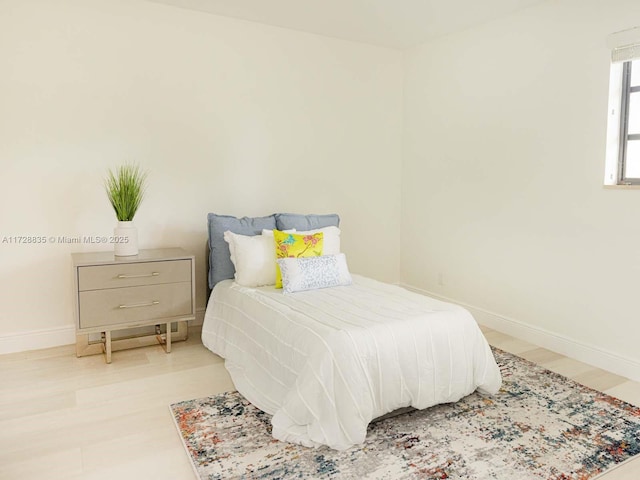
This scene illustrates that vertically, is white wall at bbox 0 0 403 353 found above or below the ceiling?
below

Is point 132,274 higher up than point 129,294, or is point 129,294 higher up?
point 132,274

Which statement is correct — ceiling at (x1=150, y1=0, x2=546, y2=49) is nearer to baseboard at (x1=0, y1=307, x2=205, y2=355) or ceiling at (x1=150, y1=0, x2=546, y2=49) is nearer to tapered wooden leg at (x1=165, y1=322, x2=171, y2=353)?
tapered wooden leg at (x1=165, y1=322, x2=171, y2=353)

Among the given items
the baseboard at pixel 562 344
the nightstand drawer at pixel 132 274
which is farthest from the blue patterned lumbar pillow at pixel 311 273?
the baseboard at pixel 562 344

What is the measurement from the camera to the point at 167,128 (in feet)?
12.2

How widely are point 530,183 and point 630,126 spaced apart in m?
0.74

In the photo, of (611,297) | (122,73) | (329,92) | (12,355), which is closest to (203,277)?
(12,355)

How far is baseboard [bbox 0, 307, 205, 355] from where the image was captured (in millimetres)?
3336

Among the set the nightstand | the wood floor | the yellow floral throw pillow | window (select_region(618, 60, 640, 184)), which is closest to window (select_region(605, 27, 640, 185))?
window (select_region(618, 60, 640, 184))

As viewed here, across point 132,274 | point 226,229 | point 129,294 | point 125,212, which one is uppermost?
point 125,212

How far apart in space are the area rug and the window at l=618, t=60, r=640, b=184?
1.43m

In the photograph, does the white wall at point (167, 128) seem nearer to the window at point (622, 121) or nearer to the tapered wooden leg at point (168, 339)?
the tapered wooden leg at point (168, 339)

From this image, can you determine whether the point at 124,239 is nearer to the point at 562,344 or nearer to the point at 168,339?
the point at 168,339

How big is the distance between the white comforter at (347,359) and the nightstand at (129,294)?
1.87 feet

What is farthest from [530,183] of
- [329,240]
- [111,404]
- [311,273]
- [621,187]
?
[111,404]
